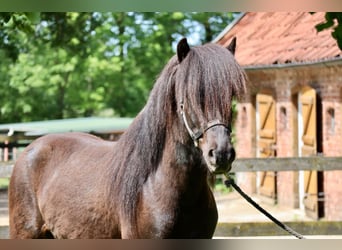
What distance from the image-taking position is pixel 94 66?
15.8 metres

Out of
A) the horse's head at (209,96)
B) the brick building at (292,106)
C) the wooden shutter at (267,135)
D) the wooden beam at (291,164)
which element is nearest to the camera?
the horse's head at (209,96)

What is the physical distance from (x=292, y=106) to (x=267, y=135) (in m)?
0.88

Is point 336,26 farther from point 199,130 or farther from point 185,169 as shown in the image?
point 185,169

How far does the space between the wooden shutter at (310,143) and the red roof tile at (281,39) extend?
51 centimetres

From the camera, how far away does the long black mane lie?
2473 mm

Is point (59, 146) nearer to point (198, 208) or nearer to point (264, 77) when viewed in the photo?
point (198, 208)

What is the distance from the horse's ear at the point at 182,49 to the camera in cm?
253

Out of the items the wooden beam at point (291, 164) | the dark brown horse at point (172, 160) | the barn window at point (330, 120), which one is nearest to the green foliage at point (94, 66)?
the barn window at point (330, 120)

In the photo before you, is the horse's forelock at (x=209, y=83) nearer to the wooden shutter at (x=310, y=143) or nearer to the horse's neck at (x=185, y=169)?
the horse's neck at (x=185, y=169)

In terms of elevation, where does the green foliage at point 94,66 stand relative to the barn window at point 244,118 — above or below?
above

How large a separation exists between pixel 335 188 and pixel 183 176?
4684 mm

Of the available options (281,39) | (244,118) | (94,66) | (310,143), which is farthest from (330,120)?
(94,66)
